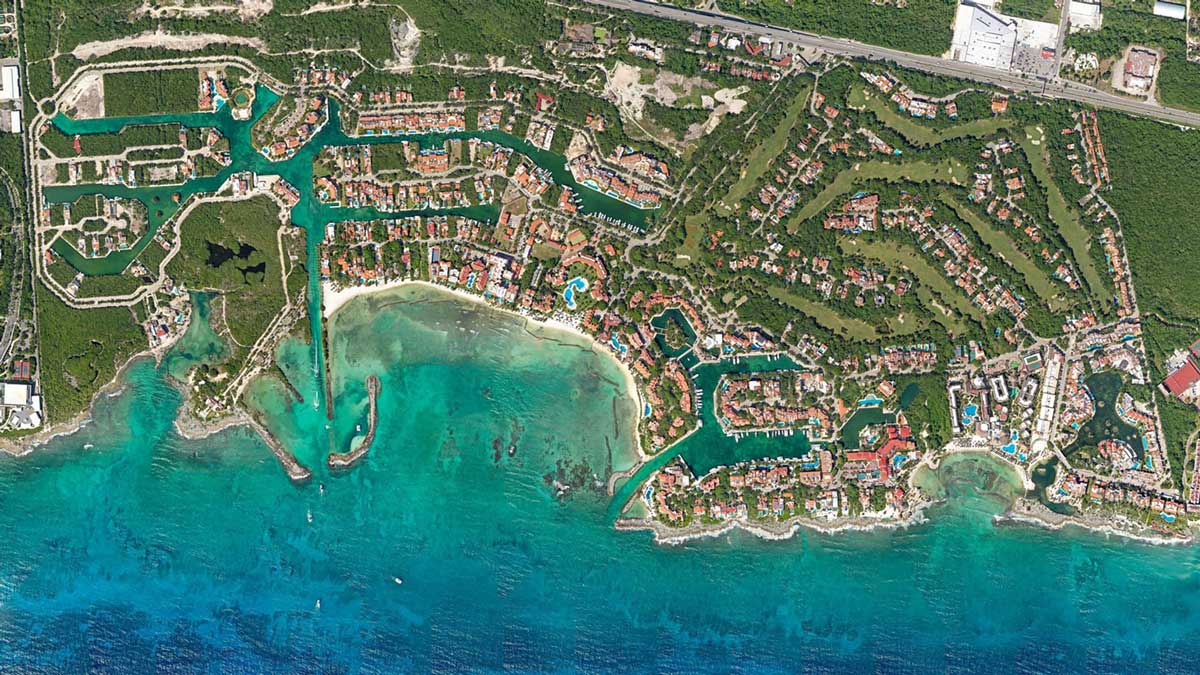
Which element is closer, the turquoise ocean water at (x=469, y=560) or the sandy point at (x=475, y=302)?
the sandy point at (x=475, y=302)

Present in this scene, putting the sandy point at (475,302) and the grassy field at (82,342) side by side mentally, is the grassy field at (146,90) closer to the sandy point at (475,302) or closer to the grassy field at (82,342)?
the grassy field at (82,342)

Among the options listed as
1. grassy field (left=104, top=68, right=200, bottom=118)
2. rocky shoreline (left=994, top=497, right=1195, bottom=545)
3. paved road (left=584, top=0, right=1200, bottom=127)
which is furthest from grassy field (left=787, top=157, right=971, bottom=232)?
grassy field (left=104, top=68, right=200, bottom=118)

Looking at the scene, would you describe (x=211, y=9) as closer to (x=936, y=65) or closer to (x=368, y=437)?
(x=368, y=437)

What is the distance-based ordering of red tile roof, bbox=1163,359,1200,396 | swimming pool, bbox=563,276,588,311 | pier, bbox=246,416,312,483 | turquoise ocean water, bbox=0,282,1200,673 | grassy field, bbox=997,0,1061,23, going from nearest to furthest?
1. red tile roof, bbox=1163,359,1200,396
2. swimming pool, bbox=563,276,588,311
3. grassy field, bbox=997,0,1061,23
4. turquoise ocean water, bbox=0,282,1200,673
5. pier, bbox=246,416,312,483

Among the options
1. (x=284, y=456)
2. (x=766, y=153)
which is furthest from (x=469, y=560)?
(x=766, y=153)

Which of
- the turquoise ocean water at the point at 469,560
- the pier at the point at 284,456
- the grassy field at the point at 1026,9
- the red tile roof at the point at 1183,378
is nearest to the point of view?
the red tile roof at the point at 1183,378

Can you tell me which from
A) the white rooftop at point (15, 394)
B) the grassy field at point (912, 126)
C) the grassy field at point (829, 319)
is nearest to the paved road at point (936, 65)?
the grassy field at point (912, 126)

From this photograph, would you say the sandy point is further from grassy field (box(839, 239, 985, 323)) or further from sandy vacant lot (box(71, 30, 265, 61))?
sandy vacant lot (box(71, 30, 265, 61))
